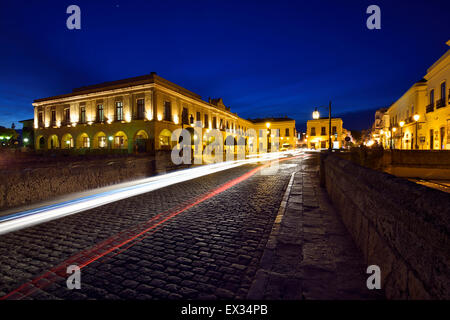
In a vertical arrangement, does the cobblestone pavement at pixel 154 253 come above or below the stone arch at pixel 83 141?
below

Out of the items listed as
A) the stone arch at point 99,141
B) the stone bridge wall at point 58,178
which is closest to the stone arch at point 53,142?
the stone arch at point 99,141

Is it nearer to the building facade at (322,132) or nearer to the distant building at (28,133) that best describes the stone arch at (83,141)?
the distant building at (28,133)

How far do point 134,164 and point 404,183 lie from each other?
1136 centimetres

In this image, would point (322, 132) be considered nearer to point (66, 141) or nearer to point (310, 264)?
point (66, 141)

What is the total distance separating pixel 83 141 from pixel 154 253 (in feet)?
118

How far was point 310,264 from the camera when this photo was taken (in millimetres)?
3043

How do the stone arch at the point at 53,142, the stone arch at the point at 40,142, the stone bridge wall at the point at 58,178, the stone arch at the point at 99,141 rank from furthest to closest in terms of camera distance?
the stone arch at the point at 40,142 → the stone arch at the point at 53,142 → the stone arch at the point at 99,141 → the stone bridge wall at the point at 58,178

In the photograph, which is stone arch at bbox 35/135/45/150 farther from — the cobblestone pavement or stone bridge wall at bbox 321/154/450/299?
stone bridge wall at bbox 321/154/450/299

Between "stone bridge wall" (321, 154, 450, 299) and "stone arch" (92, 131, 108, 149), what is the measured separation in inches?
1359

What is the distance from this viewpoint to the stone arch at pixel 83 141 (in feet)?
105

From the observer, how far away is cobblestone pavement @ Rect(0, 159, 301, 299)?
8.72 feet

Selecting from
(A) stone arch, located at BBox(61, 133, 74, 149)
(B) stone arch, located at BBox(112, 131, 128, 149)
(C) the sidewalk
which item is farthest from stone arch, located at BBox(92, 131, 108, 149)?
(C) the sidewalk

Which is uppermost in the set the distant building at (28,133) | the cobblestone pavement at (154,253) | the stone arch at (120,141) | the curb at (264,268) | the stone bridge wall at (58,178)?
the distant building at (28,133)

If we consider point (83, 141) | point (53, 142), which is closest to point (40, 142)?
point (53, 142)
